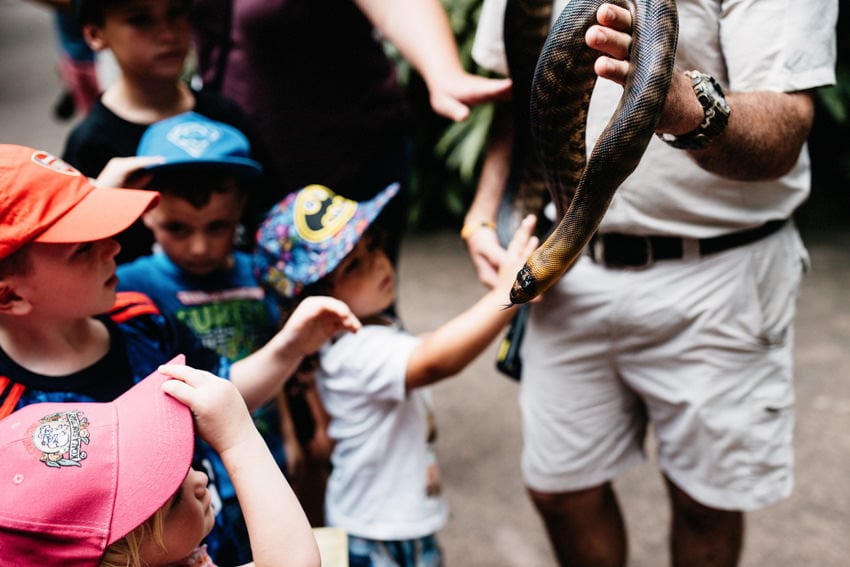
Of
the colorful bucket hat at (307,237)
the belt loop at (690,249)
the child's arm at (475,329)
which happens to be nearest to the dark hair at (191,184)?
the colorful bucket hat at (307,237)

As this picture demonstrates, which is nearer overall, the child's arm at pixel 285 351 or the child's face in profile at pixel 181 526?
the child's face in profile at pixel 181 526

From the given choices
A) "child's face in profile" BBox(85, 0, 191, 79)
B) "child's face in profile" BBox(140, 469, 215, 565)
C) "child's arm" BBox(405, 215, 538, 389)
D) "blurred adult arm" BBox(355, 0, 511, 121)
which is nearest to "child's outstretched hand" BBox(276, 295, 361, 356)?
"child's arm" BBox(405, 215, 538, 389)

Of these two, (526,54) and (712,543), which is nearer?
(526,54)

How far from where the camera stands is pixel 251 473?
1.24 m

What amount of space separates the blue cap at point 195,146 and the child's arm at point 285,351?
58 cm

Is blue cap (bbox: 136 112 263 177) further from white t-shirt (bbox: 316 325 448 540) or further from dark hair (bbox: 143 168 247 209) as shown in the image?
white t-shirt (bbox: 316 325 448 540)

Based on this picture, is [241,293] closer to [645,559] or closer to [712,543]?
[712,543]

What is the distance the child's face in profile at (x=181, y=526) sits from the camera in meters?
1.23

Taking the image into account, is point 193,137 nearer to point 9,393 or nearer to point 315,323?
point 315,323

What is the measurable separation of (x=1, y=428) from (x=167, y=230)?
3.21 feet

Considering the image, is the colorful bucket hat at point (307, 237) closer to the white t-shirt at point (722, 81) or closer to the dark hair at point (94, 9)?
the white t-shirt at point (722, 81)

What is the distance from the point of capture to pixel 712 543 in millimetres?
2098

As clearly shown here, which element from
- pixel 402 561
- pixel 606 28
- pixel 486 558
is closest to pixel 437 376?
pixel 402 561

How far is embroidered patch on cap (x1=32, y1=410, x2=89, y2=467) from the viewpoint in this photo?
1.12 meters
